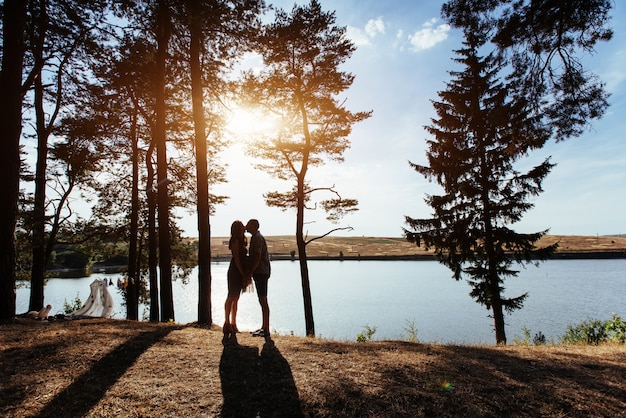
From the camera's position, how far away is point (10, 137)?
6.66 metres

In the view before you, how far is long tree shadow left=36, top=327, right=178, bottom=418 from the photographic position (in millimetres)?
3084

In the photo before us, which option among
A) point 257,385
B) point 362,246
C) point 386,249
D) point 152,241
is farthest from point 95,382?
point 362,246

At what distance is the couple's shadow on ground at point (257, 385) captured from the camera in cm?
320

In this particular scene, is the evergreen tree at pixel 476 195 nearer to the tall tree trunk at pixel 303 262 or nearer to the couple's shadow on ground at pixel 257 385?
the tall tree trunk at pixel 303 262

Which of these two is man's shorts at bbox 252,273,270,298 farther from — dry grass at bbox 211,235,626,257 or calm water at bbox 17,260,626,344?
dry grass at bbox 211,235,626,257

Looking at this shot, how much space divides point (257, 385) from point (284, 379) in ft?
1.06

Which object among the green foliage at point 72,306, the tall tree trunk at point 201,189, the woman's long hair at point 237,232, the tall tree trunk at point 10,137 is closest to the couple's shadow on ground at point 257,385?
the woman's long hair at point 237,232

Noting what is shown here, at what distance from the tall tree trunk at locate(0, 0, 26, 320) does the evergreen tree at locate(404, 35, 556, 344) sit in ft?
42.0

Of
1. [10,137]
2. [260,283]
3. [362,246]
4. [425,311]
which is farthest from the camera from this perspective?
[362,246]

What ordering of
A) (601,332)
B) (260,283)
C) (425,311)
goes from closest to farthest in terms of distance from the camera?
(260,283), (601,332), (425,311)

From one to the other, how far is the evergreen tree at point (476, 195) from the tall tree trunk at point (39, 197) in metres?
13.1

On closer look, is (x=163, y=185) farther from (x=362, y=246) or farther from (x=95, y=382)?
(x=362, y=246)

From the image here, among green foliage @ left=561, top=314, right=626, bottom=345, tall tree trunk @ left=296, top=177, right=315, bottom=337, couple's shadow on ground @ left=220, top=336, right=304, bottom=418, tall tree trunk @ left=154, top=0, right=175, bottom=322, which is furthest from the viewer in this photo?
tall tree trunk @ left=296, top=177, right=315, bottom=337

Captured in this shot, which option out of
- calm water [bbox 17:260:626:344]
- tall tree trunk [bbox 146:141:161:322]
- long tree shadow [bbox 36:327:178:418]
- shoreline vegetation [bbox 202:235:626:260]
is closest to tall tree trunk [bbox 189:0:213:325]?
long tree shadow [bbox 36:327:178:418]
